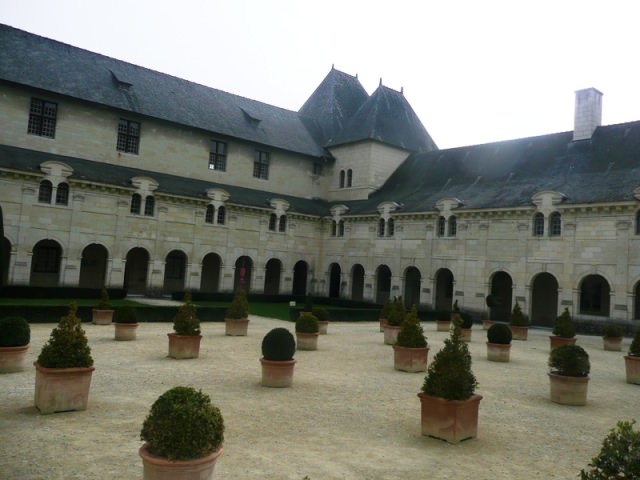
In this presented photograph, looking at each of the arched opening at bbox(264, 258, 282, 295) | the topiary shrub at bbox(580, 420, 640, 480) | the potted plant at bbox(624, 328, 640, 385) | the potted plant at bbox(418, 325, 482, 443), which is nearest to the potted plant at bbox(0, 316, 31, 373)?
the potted plant at bbox(418, 325, 482, 443)

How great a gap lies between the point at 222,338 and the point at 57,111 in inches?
804

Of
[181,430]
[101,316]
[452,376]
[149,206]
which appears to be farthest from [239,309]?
[149,206]

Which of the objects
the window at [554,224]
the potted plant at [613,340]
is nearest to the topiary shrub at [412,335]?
the potted plant at [613,340]

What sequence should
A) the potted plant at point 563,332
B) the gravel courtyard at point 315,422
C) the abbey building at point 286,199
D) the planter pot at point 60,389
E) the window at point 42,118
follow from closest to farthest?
the gravel courtyard at point 315,422 < the planter pot at point 60,389 < the potted plant at point 563,332 < the abbey building at point 286,199 < the window at point 42,118

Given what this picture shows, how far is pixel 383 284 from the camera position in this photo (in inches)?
1534

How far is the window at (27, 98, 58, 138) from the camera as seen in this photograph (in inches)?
1178

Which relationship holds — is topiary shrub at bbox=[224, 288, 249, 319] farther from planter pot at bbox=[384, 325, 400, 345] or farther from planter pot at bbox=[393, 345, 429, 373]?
planter pot at bbox=[393, 345, 429, 373]

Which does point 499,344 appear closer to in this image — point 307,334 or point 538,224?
point 307,334

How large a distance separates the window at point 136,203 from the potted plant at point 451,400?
26301 millimetres

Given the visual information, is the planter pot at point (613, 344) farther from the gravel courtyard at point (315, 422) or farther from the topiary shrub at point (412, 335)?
the topiary shrub at point (412, 335)

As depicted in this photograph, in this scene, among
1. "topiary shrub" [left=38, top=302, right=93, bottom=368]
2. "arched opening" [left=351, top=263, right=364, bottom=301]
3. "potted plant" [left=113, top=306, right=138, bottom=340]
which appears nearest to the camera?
"topiary shrub" [left=38, top=302, right=93, bottom=368]

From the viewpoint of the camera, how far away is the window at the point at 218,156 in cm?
3709

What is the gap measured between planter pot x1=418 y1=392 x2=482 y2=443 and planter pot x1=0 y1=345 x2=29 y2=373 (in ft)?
28.2

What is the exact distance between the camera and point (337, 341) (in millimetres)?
19234
